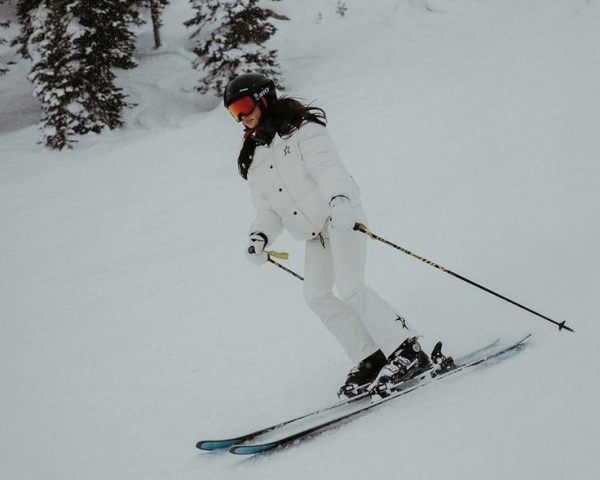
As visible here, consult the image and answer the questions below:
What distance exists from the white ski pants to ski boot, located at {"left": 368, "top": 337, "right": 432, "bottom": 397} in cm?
6

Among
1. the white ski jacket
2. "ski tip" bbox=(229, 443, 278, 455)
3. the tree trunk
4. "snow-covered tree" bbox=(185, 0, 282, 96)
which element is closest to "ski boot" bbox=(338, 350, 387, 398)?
"ski tip" bbox=(229, 443, 278, 455)

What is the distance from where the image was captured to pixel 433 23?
18656 mm

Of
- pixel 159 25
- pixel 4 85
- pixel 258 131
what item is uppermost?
pixel 258 131

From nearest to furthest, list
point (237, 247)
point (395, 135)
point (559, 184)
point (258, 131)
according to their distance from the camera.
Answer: point (258, 131), point (559, 184), point (237, 247), point (395, 135)

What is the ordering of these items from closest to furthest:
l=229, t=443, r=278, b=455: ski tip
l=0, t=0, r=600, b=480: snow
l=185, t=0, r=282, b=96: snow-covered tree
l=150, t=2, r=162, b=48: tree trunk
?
l=0, t=0, r=600, b=480: snow < l=229, t=443, r=278, b=455: ski tip < l=185, t=0, r=282, b=96: snow-covered tree < l=150, t=2, r=162, b=48: tree trunk

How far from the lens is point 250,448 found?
2988 mm

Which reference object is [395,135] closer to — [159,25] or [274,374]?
[274,374]

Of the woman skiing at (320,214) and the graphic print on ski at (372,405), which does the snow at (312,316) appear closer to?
the graphic print on ski at (372,405)

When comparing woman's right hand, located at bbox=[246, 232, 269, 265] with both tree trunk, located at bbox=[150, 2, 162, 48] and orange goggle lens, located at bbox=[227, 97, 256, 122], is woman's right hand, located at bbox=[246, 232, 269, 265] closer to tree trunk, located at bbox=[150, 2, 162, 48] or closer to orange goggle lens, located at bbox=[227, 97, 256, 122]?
orange goggle lens, located at bbox=[227, 97, 256, 122]

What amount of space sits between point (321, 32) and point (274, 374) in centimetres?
2051

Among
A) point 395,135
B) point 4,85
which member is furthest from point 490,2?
point 4,85

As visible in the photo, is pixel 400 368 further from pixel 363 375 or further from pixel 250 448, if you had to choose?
pixel 250 448

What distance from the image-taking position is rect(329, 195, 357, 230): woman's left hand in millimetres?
2801

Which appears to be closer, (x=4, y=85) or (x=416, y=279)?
(x=416, y=279)
